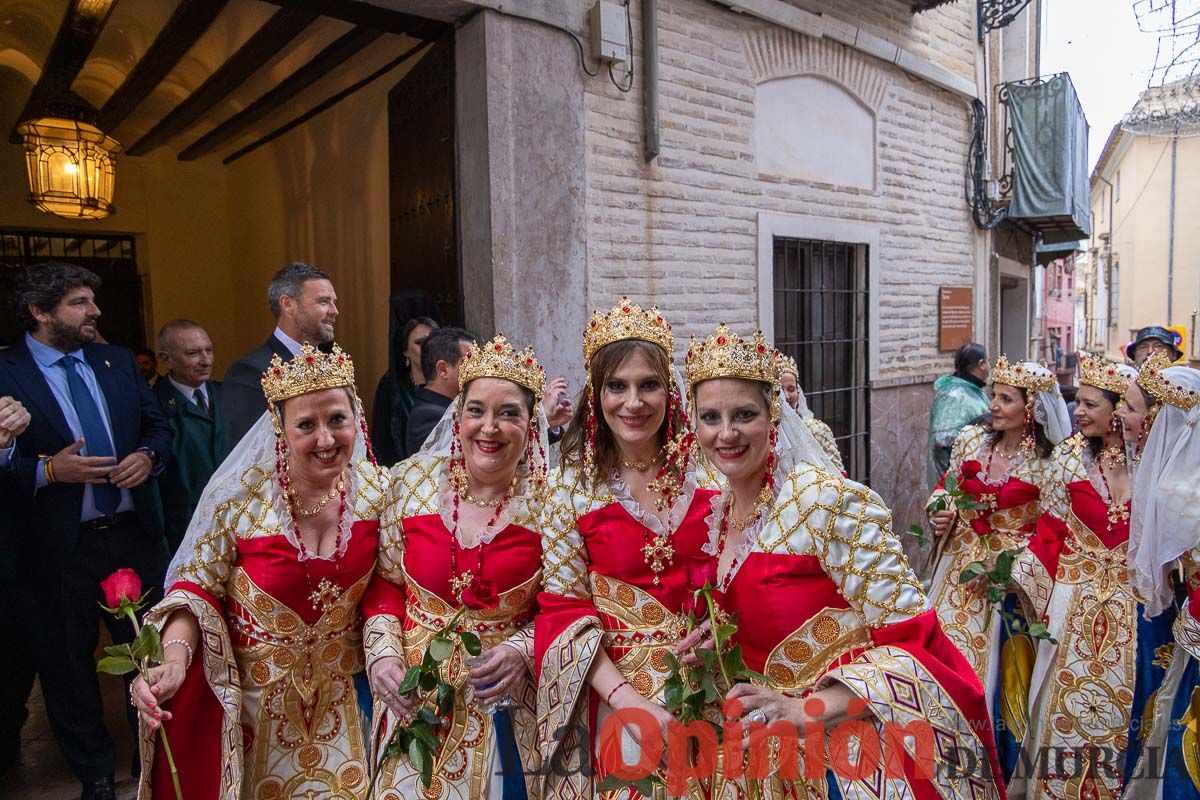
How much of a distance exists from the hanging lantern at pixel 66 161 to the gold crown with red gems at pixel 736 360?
5891 millimetres

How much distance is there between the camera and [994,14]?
9.06 meters

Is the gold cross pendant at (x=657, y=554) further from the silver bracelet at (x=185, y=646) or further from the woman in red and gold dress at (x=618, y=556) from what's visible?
the silver bracelet at (x=185, y=646)

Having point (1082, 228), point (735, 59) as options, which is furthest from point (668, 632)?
point (1082, 228)

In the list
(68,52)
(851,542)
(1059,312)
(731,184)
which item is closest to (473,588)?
(851,542)

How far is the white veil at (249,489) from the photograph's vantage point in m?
2.55

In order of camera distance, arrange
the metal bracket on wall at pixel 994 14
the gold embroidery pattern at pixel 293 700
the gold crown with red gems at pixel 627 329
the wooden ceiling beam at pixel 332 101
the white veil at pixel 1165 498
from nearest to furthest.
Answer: the gold embroidery pattern at pixel 293 700 → the gold crown with red gems at pixel 627 329 → the white veil at pixel 1165 498 → the wooden ceiling beam at pixel 332 101 → the metal bracket on wall at pixel 994 14

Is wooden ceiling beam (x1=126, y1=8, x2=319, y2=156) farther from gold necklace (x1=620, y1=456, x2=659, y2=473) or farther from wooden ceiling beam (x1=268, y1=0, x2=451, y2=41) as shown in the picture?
gold necklace (x1=620, y1=456, x2=659, y2=473)

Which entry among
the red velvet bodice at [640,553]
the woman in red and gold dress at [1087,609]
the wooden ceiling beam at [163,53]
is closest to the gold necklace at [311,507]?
the red velvet bodice at [640,553]

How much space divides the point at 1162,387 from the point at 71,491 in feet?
16.5

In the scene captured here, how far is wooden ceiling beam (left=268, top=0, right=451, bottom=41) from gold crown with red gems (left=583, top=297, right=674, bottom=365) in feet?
10.3

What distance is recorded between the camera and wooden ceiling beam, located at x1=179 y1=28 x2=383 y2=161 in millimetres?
5926

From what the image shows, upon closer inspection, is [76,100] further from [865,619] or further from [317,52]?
[865,619]

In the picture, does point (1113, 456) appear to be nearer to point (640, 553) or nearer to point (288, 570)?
point (640, 553)

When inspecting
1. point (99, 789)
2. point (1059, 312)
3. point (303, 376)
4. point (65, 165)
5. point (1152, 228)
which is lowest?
point (99, 789)
